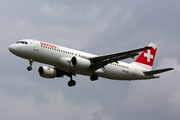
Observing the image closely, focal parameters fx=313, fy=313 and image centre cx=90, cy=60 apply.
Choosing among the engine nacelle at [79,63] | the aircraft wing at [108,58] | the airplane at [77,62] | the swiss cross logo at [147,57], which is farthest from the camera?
the swiss cross logo at [147,57]

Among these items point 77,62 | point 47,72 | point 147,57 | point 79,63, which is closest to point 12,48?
point 47,72

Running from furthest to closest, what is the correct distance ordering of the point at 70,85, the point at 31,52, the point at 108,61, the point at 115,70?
1. the point at 70,85
2. the point at 115,70
3. the point at 108,61
4. the point at 31,52

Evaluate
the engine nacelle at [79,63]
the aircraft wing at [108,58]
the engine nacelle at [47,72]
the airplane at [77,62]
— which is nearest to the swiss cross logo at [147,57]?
the airplane at [77,62]

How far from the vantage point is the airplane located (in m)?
39.1

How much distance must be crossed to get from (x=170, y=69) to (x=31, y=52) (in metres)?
18.8

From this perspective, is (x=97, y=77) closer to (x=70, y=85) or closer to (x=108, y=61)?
(x=108, y=61)

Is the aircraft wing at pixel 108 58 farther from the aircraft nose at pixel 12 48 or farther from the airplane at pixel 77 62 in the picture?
the aircraft nose at pixel 12 48

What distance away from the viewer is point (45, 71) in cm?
4469

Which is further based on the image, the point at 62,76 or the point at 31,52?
the point at 62,76

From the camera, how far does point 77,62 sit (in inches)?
1580

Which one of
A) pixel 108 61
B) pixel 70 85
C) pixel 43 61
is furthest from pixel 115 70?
pixel 43 61

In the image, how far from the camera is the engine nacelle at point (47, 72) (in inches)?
1761

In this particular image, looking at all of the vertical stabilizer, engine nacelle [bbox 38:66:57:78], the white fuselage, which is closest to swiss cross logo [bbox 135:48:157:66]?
the vertical stabilizer

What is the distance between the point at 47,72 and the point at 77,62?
6.60 metres
